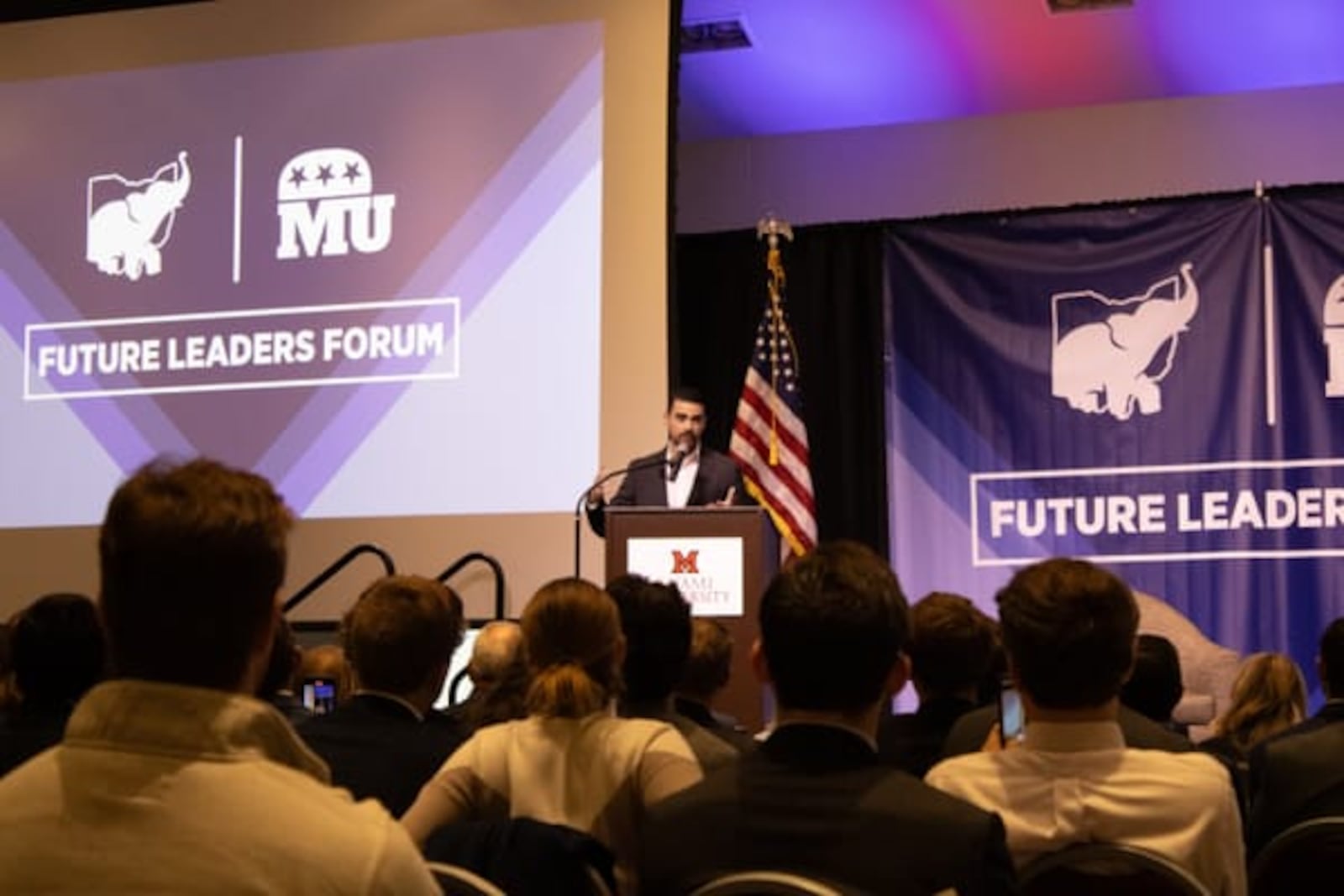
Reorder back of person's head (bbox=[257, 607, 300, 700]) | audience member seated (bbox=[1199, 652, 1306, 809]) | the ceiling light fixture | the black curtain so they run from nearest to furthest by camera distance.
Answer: back of person's head (bbox=[257, 607, 300, 700])
audience member seated (bbox=[1199, 652, 1306, 809])
the ceiling light fixture
the black curtain

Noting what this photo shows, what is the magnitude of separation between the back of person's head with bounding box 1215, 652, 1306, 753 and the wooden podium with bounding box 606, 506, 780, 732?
1.63m

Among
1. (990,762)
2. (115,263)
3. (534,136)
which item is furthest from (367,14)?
(990,762)

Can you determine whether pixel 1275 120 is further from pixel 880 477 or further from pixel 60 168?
pixel 60 168

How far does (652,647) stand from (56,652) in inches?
38.8

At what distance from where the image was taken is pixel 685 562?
203 inches

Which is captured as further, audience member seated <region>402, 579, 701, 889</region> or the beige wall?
the beige wall

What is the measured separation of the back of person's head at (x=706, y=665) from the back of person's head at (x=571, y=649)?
625 millimetres

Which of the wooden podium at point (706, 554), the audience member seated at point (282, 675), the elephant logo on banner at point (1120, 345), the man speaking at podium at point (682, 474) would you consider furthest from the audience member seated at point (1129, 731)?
the elephant logo on banner at point (1120, 345)

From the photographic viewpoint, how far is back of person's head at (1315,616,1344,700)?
295cm

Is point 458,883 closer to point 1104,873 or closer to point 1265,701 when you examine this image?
point 1104,873

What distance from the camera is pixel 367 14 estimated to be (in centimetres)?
718

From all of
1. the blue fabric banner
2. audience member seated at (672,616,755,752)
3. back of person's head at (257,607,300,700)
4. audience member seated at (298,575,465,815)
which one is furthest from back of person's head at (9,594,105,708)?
the blue fabric banner

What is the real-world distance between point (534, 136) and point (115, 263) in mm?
1946

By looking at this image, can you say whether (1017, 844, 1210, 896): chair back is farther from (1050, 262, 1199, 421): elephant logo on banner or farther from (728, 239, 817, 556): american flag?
(1050, 262, 1199, 421): elephant logo on banner
